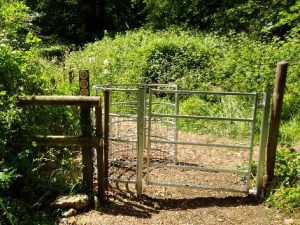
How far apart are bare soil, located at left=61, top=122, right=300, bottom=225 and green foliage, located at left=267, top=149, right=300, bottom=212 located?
147 mm

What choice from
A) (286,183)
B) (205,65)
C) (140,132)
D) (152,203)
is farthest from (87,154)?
(205,65)

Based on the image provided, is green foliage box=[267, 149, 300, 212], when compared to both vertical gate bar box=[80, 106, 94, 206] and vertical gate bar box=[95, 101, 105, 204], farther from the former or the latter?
vertical gate bar box=[80, 106, 94, 206]

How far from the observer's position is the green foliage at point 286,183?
4410 mm

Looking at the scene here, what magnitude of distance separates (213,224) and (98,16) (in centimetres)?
2245

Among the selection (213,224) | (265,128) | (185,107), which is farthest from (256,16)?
(213,224)

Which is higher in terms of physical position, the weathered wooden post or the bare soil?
the weathered wooden post

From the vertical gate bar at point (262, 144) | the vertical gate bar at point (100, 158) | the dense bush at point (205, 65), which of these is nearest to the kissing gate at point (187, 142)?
the vertical gate bar at point (262, 144)

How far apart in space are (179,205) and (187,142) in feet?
2.85

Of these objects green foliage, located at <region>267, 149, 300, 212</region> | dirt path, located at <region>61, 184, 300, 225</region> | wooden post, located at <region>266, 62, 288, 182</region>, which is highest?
wooden post, located at <region>266, 62, 288, 182</region>

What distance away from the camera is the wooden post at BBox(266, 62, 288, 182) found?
460cm

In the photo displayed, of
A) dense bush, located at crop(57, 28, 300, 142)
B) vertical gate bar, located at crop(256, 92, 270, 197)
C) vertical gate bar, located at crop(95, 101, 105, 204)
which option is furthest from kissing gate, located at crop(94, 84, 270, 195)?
dense bush, located at crop(57, 28, 300, 142)

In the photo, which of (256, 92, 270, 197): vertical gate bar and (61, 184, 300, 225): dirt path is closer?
(61, 184, 300, 225): dirt path

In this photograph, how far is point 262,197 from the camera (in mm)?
4852

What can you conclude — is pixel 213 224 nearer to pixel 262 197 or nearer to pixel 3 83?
pixel 262 197
